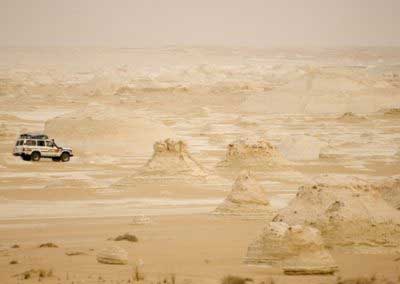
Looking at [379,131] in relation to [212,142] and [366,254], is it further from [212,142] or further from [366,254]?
[366,254]

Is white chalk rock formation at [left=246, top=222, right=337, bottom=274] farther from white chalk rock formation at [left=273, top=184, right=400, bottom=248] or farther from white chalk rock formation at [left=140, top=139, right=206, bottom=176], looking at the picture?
white chalk rock formation at [left=140, top=139, right=206, bottom=176]

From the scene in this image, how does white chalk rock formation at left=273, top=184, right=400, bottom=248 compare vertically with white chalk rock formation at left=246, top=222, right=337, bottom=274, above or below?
above

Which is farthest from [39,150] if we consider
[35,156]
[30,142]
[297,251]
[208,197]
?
[297,251]

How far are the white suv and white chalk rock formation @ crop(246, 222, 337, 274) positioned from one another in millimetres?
22363

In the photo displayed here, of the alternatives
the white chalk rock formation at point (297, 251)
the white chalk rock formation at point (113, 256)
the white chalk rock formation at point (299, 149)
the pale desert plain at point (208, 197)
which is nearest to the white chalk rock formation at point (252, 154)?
the pale desert plain at point (208, 197)

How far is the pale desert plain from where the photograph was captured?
46.3ft

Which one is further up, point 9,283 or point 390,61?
point 390,61

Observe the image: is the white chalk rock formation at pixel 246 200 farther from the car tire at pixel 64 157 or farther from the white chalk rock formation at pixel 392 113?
the white chalk rock formation at pixel 392 113

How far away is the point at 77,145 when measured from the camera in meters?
39.9

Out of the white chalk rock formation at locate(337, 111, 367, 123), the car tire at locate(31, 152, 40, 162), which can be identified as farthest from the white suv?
the white chalk rock formation at locate(337, 111, 367, 123)

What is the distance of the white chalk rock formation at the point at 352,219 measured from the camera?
15617 millimetres

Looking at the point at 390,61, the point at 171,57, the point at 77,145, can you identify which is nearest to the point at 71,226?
the point at 77,145

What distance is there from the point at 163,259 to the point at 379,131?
37944mm

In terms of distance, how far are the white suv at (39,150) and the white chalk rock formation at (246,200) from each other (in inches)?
599
